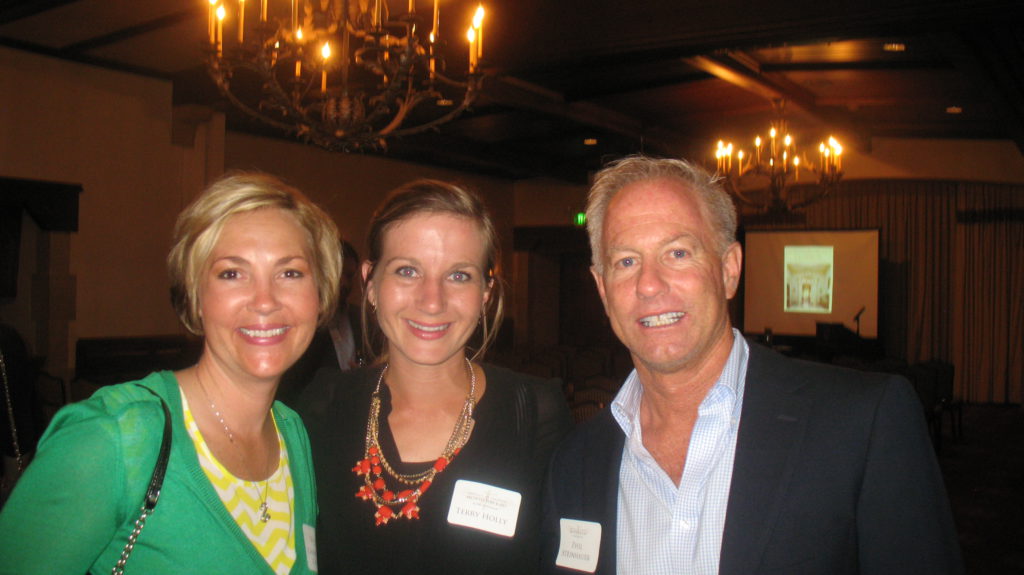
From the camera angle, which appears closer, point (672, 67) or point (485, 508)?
point (485, 508)

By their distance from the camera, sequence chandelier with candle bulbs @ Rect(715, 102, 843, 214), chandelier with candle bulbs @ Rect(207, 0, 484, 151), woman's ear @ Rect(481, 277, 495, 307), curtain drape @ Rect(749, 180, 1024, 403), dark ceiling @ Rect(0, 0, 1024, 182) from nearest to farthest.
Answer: woman's ear @ Rect(481, 277, 495, 307) < chandelier with candle bulbs @ Rect(207, 0, 484, 151) < dark ceiling @ Rect(0, 0, 1024, 182) < chandelier with candle bulbs @ Rect(715, 102, 843, 214) < curtain drape @ Rect(749, 180, 1024, 403)

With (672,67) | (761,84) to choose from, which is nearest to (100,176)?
(672,67)

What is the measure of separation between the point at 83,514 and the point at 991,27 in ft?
19.3

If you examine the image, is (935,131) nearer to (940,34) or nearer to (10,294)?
(940,34)

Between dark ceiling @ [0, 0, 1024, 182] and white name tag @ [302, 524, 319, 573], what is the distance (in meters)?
3.00

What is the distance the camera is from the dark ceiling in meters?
5.09

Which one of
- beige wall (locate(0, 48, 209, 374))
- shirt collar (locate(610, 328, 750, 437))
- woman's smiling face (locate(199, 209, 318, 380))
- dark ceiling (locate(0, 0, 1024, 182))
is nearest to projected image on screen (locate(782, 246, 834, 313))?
dark ceiling (locate(0, 0, 1024, 182))

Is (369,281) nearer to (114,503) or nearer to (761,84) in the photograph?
(114,503)

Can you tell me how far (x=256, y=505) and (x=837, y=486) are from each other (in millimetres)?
1249

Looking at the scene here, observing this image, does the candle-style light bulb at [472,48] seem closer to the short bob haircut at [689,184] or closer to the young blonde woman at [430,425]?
the young blonde woman at [430,425]

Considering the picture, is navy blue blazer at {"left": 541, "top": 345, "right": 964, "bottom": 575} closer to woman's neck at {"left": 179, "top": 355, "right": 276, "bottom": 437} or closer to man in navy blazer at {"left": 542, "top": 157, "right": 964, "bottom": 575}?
man in navy blazer at {"left": 542, "top": 157, "right": 964, "bottom": 575}

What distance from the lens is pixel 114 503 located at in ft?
4.10

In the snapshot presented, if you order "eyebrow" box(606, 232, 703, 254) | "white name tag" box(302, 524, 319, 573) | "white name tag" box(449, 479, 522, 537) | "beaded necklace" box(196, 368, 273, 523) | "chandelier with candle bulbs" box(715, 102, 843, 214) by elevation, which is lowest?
"white name tag" box(302, 524, 319, 573)

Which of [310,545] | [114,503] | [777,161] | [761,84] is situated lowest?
[310,545]
